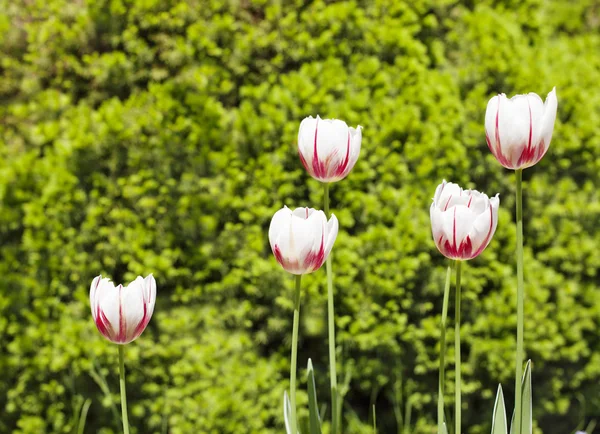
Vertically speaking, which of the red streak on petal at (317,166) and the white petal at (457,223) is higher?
the red streak on petal at (317,166)

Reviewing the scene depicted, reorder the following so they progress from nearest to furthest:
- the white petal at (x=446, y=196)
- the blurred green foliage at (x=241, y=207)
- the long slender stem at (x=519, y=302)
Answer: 1. the long slender stem at (x=519, y=302)
2. the white petal at (x=446, y=196)
3. the blurred green foliage at (x=241, y=207)

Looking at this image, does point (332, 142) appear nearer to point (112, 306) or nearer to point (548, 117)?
point (548, 117)

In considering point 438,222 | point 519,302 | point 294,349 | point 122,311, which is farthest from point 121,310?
point 519,302

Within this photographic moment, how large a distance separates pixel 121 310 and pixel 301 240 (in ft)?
1.18

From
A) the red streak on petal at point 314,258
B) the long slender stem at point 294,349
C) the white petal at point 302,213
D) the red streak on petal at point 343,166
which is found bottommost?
the long slender stem at point 294,349

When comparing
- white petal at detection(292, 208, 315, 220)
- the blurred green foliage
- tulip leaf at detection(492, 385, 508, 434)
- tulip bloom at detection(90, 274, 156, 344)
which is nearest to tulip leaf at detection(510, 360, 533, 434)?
tulip leaf at detection(492, 385, 508, 434)

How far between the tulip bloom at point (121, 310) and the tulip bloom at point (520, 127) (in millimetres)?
738

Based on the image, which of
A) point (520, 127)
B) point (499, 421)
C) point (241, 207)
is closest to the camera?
point (520, 127)

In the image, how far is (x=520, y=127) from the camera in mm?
1307

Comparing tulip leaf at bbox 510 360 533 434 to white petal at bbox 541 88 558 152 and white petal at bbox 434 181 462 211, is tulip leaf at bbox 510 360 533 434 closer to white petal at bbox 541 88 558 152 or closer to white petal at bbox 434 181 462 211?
white petal at bbox 434 181 462 211

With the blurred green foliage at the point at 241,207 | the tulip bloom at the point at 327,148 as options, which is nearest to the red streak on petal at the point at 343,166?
the tulip bloom at the point at 327,148

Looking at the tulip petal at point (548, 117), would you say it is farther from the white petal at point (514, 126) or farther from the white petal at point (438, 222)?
the white petal at point (438, 222)

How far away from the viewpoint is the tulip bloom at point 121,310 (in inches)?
51.6

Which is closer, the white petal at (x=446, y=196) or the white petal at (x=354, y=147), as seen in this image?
the white petal at (x=446, y=196)
